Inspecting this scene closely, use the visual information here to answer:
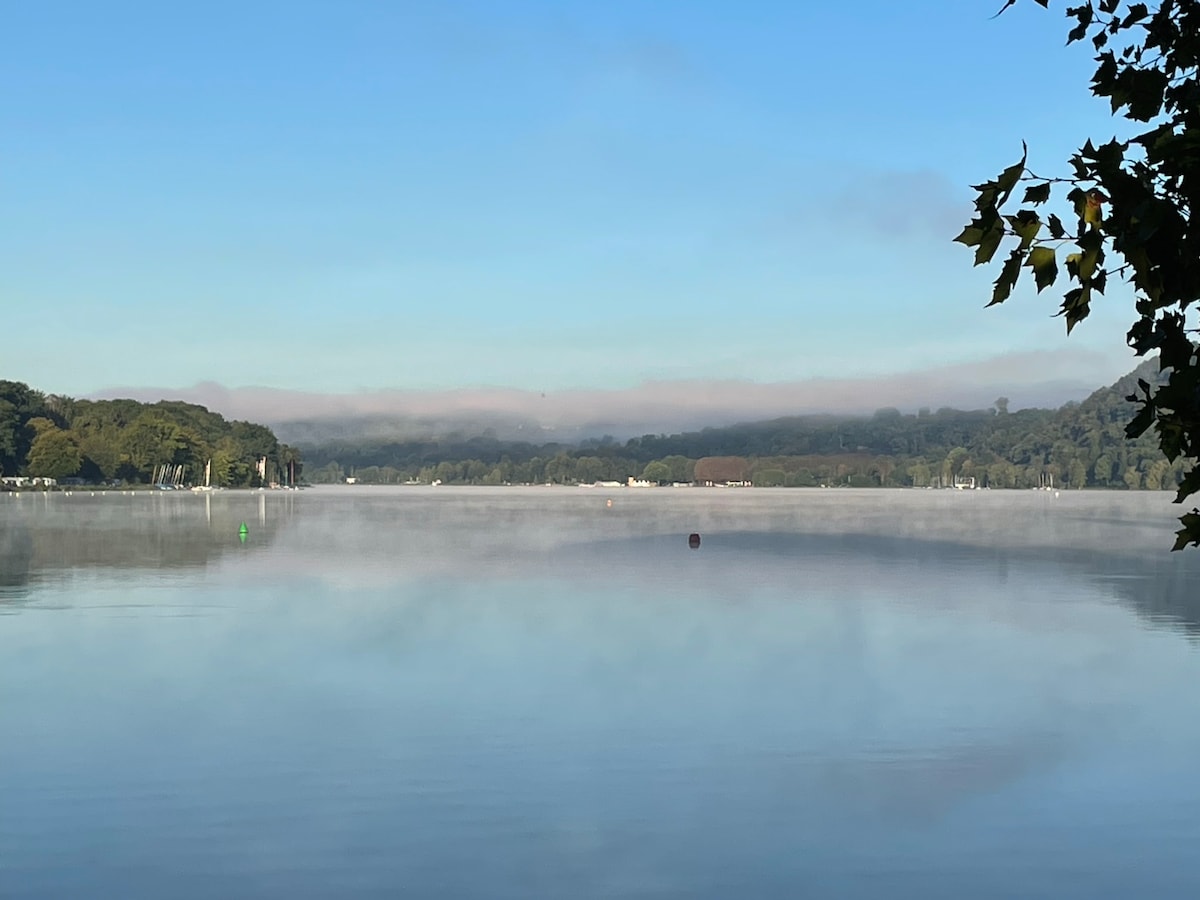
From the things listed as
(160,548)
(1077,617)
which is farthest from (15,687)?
(160,548)

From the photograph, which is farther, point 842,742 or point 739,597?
point 739,597

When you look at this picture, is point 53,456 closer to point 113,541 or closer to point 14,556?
point 113,541

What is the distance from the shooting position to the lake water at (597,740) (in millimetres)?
10844

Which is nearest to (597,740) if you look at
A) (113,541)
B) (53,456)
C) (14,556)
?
(14,556)

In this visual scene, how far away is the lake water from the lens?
10.8 metres

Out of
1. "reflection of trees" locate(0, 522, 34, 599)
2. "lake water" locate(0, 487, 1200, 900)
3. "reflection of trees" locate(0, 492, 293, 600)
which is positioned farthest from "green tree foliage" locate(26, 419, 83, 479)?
"lake water" locate(0, 487, 1200, 900)

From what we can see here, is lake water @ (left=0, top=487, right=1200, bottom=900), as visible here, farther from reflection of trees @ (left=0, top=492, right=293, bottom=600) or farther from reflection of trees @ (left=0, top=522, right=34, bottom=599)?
reflection of trees @ (left=0, top=492, right=293, bottom=600)

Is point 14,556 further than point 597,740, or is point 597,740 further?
point 14,556

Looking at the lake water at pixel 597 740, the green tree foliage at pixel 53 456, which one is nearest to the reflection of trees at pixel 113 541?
the lake water at pixel 597 740

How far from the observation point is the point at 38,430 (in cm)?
18338

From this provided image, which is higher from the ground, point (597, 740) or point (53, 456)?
point (53, 456)

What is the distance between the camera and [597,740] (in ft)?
51.9

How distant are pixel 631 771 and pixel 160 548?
137 feet

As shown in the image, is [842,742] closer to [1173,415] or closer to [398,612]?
[1173,415]
